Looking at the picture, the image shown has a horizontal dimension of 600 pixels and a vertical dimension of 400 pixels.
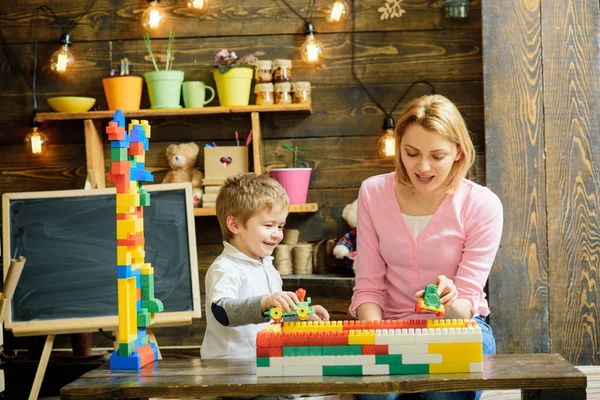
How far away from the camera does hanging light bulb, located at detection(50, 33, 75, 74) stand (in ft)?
11.8

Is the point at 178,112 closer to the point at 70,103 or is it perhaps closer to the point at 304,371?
the point at 70,103

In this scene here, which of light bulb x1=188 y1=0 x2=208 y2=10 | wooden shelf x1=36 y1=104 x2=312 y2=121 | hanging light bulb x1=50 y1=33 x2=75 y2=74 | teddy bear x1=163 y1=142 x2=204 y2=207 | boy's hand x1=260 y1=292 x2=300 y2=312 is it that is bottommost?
boy's hand x1=260 y1=292 x2=300 y2=312

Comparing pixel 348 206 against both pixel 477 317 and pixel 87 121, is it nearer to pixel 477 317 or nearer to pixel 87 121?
pixel 87 121

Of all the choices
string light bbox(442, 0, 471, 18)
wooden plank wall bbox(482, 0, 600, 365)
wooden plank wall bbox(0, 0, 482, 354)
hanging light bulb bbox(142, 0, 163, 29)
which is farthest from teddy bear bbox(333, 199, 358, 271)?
hanging light bulb bbox(142, 0, 163, 29)

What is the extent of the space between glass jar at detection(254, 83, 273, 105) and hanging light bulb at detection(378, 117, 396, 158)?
53 cm

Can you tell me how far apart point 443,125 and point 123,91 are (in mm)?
1998

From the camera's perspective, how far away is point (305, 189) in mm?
3564

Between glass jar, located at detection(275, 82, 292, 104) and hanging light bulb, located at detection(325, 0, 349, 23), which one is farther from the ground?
hanging light bulb, located at detection(325, 0, 349, 23)

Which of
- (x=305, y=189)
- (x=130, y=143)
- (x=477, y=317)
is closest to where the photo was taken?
(x=130, y=143)

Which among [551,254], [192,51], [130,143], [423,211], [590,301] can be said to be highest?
[192,51]

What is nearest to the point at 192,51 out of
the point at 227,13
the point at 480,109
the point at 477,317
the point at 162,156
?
the point at 227,13

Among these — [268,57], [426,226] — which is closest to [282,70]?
[268,57]

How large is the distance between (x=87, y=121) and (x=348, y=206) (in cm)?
124

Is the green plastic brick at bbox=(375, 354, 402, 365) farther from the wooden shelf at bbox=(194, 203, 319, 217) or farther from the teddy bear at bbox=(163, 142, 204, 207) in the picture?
the teddy bear at bbox=(163, 142, 204, 207)
